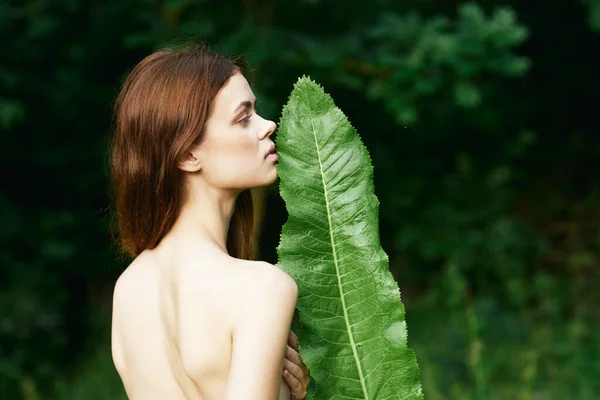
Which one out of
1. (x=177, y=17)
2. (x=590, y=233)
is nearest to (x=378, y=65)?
(x=177, y=17)

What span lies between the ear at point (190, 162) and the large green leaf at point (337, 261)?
0.18m

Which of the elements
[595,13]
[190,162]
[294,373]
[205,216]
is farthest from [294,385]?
[595,13]

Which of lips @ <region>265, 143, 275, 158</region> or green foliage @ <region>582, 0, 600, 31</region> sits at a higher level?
green foliage @ <region>582, 0, 600, 31</region>

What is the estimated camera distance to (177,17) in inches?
206

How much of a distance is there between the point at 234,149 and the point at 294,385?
448mm

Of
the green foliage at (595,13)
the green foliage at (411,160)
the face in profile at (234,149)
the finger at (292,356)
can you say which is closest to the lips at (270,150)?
the face in profile at (234,149)

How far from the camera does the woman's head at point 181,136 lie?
1464 mm

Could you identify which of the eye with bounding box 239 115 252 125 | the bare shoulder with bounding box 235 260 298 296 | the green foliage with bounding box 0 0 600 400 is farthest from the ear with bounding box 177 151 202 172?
the green foliage with bounding box 0 0 600 400

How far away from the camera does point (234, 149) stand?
1464mm

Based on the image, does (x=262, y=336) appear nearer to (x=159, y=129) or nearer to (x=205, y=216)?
(x=205, y=216)

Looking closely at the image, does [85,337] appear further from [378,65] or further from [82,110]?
[378,65]

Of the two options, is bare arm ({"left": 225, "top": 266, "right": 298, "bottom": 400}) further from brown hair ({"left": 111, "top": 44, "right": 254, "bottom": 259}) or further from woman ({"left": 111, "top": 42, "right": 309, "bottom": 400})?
brown hair ({"left": 111, "top": 44, "right": 254, "bottom": 259})

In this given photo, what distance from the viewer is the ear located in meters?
1.47

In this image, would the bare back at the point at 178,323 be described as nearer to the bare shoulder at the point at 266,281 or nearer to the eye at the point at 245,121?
the bare shoulder at the point at 266,281
